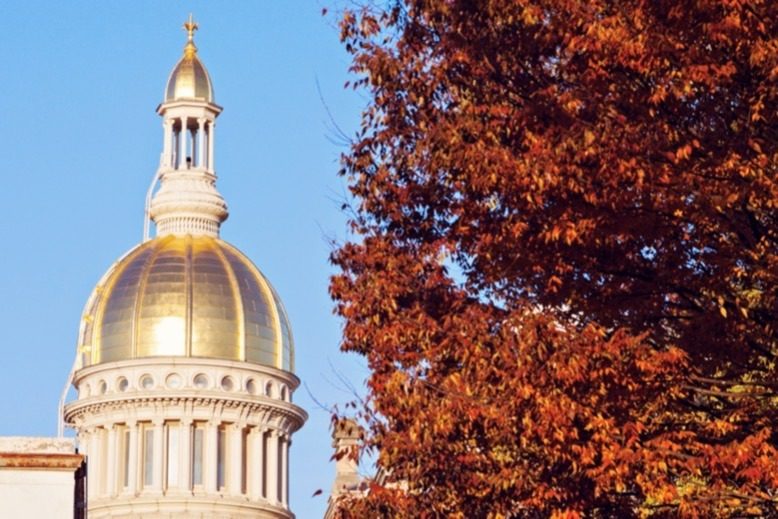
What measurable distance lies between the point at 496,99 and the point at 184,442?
74.6 m

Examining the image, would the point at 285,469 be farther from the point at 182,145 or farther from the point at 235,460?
the point at 182,145

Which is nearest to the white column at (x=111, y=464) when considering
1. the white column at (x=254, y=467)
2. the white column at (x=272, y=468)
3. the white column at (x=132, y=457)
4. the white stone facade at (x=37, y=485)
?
the white column at (x=132, y=457)

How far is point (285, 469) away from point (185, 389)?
7.24 meters

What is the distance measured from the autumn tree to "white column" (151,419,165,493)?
2848 inches

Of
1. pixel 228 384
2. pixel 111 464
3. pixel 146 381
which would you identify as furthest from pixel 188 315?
pixel 111 464

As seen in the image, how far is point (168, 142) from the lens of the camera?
10644 centimetres

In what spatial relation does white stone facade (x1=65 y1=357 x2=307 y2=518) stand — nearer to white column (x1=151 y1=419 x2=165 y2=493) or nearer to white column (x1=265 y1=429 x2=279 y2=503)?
white column (x1=151 y1=419 x2=165 y2=493)

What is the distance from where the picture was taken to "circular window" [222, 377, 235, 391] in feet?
321

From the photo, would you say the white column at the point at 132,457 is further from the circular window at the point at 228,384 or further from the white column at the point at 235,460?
the circular window at the point at 228,384

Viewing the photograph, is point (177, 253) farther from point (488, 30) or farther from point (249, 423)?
point (488, 30)

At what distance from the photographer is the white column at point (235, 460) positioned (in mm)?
98062

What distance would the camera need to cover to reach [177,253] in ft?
331

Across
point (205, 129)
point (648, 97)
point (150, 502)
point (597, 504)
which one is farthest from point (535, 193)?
point (205, 129)

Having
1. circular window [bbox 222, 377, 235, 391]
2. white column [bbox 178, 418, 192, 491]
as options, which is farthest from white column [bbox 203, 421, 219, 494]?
circular window [bbox 222, 377, 235, 391]
